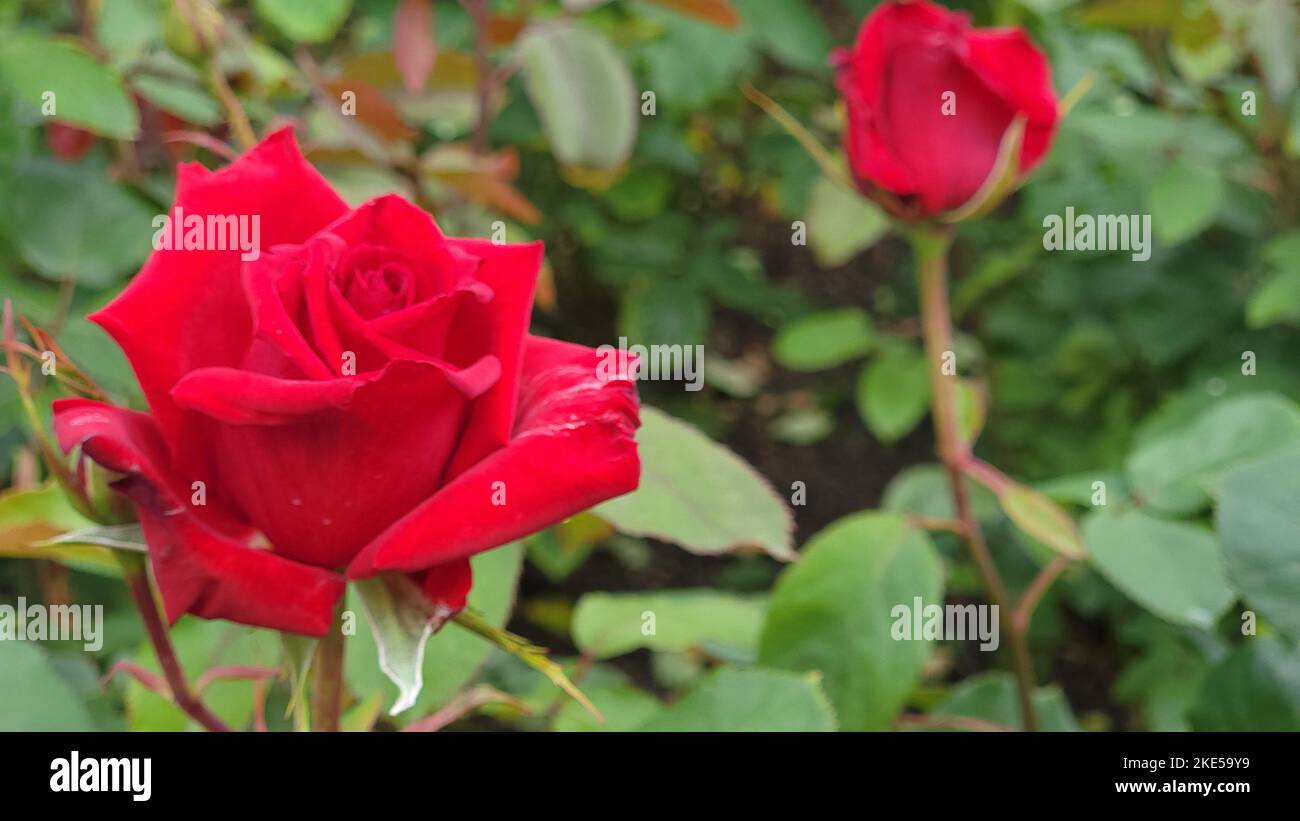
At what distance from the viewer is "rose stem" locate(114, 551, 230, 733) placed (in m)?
0.38

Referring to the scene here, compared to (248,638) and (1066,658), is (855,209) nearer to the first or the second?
(1066,658)

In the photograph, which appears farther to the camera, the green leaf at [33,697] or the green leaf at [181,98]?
the green leaf at [181,98]

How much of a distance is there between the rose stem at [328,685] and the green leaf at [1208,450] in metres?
0.46

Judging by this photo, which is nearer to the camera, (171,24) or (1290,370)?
(171,24)

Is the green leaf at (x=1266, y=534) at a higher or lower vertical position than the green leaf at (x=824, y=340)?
lower

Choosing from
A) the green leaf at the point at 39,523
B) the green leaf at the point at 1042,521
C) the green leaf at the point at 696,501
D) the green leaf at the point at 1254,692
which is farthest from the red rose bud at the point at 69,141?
the green leaf at the point at 1254,692

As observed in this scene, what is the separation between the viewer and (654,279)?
162cm

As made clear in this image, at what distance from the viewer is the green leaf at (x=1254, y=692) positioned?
53 centimetres

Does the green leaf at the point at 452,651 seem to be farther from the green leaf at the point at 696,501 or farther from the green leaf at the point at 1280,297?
the green leaf at the point at 1280,297

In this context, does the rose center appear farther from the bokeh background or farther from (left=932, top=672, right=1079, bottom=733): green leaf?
(left=932, top=672, right=1079, bottom=733): green leaf

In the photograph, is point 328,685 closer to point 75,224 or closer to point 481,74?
point 75,224

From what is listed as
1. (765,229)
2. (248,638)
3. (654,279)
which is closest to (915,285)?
(654,279)

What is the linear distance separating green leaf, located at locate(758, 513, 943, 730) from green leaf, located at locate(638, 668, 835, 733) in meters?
0.11
